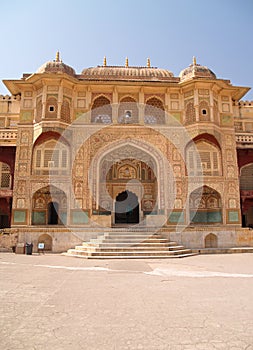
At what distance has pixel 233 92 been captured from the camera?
55.5 feet

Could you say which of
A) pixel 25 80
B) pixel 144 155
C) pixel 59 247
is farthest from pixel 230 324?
pixel 25 80

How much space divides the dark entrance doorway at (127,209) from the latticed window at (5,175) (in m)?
7.00

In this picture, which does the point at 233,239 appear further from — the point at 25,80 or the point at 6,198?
the point at 25,80

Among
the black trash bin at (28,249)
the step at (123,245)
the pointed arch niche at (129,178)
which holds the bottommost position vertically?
the black trash bin at (28,249)

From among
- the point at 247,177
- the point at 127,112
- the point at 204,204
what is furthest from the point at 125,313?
the point at 247,177

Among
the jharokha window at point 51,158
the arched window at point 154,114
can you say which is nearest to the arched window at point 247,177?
the arched window at point 154,114

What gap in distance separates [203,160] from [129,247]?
7.24 meters

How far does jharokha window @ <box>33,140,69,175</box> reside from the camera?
15102mm

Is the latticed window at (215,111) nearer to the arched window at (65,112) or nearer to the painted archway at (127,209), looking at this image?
the painted archway at (127,209)

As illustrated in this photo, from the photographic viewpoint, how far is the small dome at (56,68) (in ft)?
51.9

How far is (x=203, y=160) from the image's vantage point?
15969 mm

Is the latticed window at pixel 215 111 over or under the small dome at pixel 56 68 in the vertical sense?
under

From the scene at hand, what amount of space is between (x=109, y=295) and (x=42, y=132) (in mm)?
11742

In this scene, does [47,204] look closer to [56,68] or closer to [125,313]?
[56,68]
